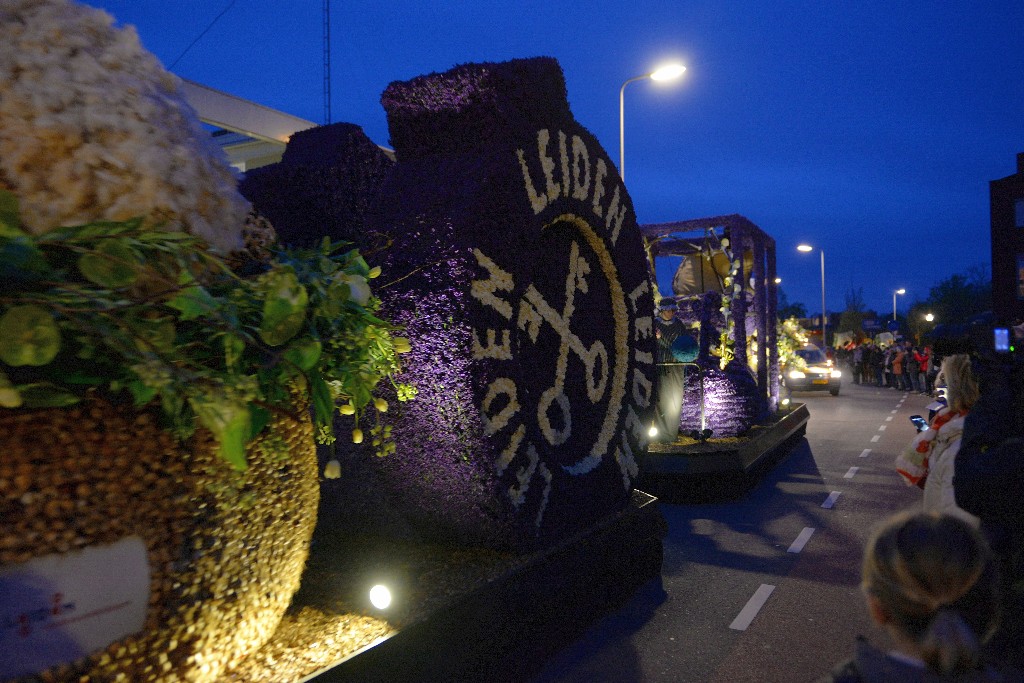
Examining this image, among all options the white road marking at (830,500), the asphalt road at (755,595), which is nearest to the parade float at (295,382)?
the asphalt road at (755,595)

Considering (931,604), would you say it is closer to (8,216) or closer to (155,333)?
(155,333)

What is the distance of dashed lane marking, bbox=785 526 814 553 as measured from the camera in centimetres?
634

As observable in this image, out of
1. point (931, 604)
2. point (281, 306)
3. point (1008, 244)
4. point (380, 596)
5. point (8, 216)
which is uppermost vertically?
point (1008, 244)

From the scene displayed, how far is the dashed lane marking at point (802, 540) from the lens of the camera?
20.8 feet

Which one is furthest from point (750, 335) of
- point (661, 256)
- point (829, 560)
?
point (829, 560)

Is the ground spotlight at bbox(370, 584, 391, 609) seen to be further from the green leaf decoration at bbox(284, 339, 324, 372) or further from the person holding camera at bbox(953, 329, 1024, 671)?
the person holding camera at bbox(953, 329, 1024, 671)

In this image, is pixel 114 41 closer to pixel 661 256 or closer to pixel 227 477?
pixel 227 477

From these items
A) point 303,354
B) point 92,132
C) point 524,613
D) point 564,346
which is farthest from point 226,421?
point 564,346

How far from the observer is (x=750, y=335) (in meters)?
12.9

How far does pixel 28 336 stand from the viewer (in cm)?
170

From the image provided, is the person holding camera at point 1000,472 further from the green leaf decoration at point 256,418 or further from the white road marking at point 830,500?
the white road marking at point 830,500

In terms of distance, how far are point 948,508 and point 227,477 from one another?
10.4ft

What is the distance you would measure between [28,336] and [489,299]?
2323 millimetres

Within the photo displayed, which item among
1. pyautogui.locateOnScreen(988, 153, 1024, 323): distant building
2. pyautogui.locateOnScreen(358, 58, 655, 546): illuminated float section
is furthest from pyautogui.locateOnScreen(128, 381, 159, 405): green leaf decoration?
pyautogui.locateOnScreen(988, 153, 1024, 323): distant building
